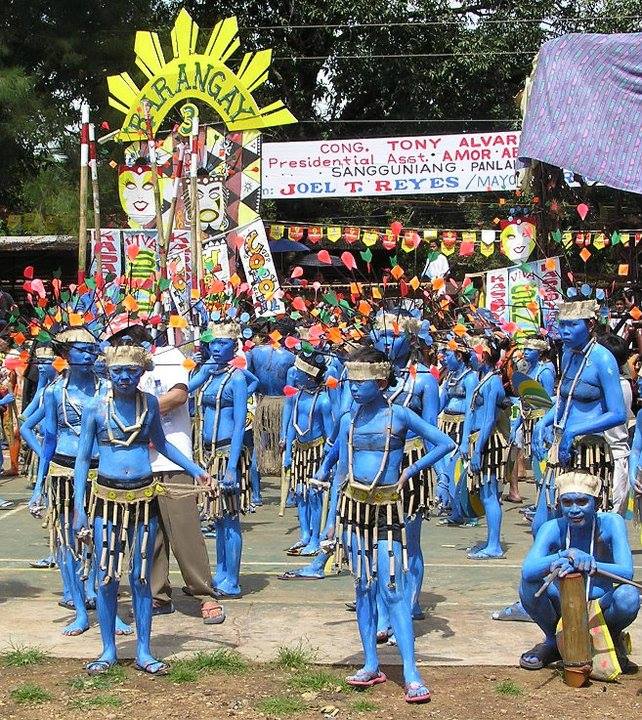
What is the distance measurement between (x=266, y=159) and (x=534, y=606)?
13.9 metres

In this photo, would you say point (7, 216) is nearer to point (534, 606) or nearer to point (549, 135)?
point (549, 135)

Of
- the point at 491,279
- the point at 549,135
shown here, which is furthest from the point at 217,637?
the point at 491,279

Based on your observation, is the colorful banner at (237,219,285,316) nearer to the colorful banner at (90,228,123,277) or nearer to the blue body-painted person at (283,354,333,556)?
the colorful banner at (90,228,123,277)

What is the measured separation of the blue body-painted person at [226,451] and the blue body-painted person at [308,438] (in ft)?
3.30

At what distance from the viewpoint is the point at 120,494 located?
19.9 ft

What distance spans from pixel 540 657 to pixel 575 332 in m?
2.02

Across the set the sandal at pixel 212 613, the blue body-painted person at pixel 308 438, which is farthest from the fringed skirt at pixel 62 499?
the blue body-painted person at pixel 308 438

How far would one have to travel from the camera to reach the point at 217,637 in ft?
22.7

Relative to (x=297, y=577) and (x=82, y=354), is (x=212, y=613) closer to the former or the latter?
(x=297, y=577)

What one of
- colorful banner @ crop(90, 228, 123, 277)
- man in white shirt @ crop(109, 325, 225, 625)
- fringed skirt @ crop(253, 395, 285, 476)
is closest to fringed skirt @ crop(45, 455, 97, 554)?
man in white shirt @ crop(109, 325, 225, 625)

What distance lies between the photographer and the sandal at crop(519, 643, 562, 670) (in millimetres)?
6109

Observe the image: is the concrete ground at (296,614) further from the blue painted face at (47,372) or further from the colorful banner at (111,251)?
the colorful banner at (111,251)

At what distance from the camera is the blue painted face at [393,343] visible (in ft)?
23.5

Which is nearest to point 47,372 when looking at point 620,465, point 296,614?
point 296,614
